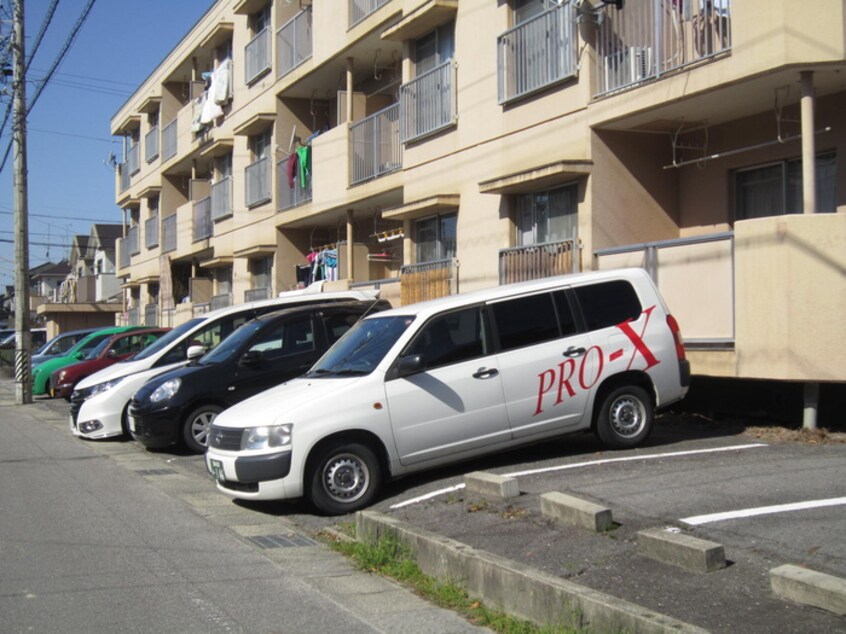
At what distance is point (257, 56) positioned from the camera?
996 inches

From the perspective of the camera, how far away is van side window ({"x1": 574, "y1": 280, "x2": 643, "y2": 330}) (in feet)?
31.6

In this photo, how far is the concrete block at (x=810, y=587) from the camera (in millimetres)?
4613

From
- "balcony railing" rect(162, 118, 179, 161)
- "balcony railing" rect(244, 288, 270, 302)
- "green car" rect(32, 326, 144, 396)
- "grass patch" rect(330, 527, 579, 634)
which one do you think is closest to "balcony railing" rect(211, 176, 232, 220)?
"balcony railing" rect(244, 288, 270, 302)

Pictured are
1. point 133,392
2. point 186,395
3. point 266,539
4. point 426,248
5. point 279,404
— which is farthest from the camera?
point 426,248

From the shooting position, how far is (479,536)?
694cm

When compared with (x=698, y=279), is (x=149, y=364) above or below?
below

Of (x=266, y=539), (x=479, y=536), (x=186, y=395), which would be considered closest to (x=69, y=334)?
(x=186, y=395)

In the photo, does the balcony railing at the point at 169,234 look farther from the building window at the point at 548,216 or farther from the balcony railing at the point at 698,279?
the balcony railing at the point at 698,279

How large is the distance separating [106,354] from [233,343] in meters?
9.43

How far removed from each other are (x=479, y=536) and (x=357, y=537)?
1.14m

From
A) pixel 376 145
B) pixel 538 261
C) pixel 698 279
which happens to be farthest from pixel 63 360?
pixel 698 279

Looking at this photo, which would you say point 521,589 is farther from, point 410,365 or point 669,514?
point 410,365

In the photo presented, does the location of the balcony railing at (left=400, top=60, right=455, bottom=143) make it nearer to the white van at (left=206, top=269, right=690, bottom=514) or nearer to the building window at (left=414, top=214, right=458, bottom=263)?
the building window at (left=414, top=214, right=458, bottom=263)

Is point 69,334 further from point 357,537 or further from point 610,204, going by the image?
point 357,537
